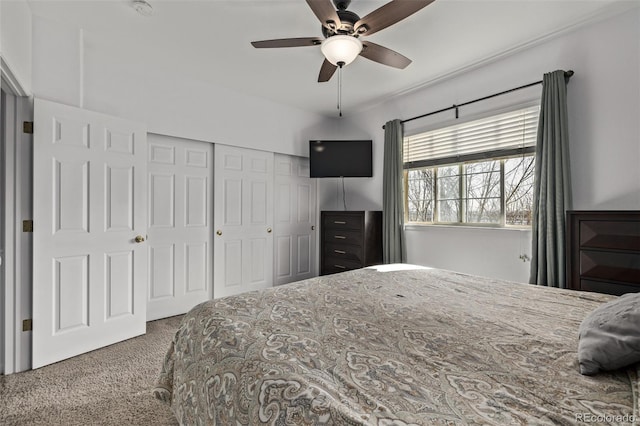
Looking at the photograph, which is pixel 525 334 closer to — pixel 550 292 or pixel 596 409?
pixel 596 409

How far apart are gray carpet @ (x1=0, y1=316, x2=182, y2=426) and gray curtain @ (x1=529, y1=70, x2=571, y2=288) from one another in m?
2.86

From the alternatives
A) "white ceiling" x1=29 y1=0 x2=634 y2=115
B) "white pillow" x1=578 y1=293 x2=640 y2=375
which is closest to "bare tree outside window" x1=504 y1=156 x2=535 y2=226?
"white ceiling" x1=29 y1=0 x2=634 y2=115

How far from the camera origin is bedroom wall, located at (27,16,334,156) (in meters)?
2.45

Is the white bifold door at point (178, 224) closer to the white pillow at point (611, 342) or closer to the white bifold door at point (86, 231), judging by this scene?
the white bifold door at point (86, 231)

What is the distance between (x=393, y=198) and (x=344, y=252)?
37.6 inches

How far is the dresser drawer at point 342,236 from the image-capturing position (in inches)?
153

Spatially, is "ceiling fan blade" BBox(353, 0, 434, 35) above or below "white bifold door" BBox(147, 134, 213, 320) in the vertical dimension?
above

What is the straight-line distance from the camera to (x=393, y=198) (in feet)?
12.4

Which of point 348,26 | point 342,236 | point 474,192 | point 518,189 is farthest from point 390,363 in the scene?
point 342,236

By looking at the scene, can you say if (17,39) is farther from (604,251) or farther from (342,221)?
(604,251)

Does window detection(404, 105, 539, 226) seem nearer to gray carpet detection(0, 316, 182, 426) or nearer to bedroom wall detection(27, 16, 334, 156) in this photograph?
bedroom wall detection(27, 16, 334, 156)

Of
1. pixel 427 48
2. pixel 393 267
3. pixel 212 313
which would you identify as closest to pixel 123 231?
pixel 212 313

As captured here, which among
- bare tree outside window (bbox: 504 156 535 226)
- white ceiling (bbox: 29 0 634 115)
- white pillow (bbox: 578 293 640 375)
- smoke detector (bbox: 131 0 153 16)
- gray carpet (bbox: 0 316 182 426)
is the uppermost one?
white ceiling (bbox: 29 0 634 115)

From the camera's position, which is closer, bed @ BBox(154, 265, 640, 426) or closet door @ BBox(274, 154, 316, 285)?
bed @ BBox(154, 265, 640, 426)
